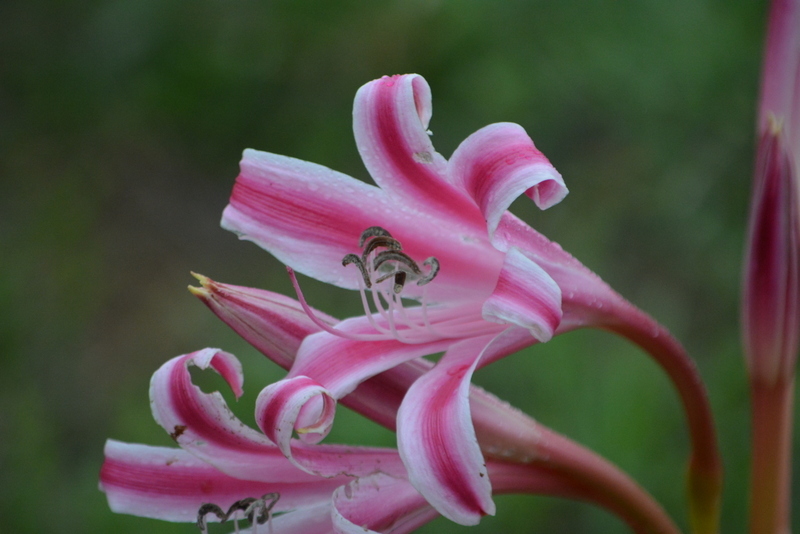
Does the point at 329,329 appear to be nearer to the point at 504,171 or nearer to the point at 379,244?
the point at 379,244

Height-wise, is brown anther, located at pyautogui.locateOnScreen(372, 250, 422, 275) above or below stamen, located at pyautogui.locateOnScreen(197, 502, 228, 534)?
above

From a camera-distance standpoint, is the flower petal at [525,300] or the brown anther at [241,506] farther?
the brown anther at [241,506]

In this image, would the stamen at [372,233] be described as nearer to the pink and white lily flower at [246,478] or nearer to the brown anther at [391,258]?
the brown anther at [391,258]

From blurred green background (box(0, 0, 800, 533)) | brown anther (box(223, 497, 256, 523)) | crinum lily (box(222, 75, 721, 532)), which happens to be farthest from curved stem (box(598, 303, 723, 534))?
blurred green background (box(0, 0, 800, 533))

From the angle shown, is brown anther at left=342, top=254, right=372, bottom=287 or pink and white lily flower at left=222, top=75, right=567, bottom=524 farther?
brown anther at left=342, top=254, right=372, bottom=287

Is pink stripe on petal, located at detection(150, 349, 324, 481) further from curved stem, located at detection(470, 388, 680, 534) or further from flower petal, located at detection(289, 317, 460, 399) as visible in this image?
curved stem, located at detection(470, 388, 680, 534)

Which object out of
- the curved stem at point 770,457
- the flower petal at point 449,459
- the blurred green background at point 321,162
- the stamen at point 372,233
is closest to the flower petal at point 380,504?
the flower petal at point 449,459

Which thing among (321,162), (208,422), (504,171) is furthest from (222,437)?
(321,162)
